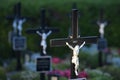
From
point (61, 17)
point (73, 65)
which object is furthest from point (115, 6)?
point (73, 65)

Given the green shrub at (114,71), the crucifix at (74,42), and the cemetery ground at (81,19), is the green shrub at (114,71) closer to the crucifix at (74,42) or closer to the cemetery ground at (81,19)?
the cemetery ground at (81,19)

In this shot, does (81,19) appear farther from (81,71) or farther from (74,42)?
(74,42)

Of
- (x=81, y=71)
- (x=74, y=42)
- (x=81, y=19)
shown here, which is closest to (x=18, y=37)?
(x=81, y=71)

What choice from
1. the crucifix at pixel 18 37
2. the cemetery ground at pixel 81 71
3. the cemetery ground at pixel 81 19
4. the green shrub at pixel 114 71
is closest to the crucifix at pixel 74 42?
the cemetery ground at pixel 81 71

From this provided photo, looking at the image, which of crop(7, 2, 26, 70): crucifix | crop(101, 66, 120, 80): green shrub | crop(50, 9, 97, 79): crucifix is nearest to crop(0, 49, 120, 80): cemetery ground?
crop(101, 66, 120, 80): green shrub

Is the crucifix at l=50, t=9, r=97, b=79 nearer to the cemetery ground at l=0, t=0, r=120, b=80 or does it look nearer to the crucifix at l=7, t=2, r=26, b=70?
the crucifix at l=7, t=2, r=26, b=70

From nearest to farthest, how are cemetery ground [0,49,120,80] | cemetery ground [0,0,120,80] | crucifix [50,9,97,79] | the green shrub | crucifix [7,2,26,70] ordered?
crucifix [50,9,97,79]
cemetery ground [0,49,120,80]
the green shrub
crucifix [7,2,26,70]
cemetery ground [0,0,120,80]

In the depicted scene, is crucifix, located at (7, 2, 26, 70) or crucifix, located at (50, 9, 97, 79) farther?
crucifix, located at (7, 2, 26, 70)

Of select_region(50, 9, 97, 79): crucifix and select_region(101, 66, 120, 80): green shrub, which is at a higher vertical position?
select_region(50, 9, 97, 79): crucifix

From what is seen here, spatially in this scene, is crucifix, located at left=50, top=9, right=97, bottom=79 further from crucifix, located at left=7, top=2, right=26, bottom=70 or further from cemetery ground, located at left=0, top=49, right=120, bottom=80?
crucifix, located at left=7, top=2, right=26, bottom=70

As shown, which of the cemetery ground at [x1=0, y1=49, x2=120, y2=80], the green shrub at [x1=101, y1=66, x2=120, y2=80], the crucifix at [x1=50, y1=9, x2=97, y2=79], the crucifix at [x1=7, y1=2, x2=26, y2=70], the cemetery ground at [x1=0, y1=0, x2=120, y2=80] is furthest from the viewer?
the cemetery ground at [x1=0, y1=0, x2=120, y2=80]

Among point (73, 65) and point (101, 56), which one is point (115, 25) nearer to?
point (101, 56)

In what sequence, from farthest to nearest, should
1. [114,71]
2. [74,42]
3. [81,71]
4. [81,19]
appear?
[81,19], [114,71], [81,71], [74,42]

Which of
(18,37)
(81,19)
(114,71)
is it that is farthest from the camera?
(81,19)
